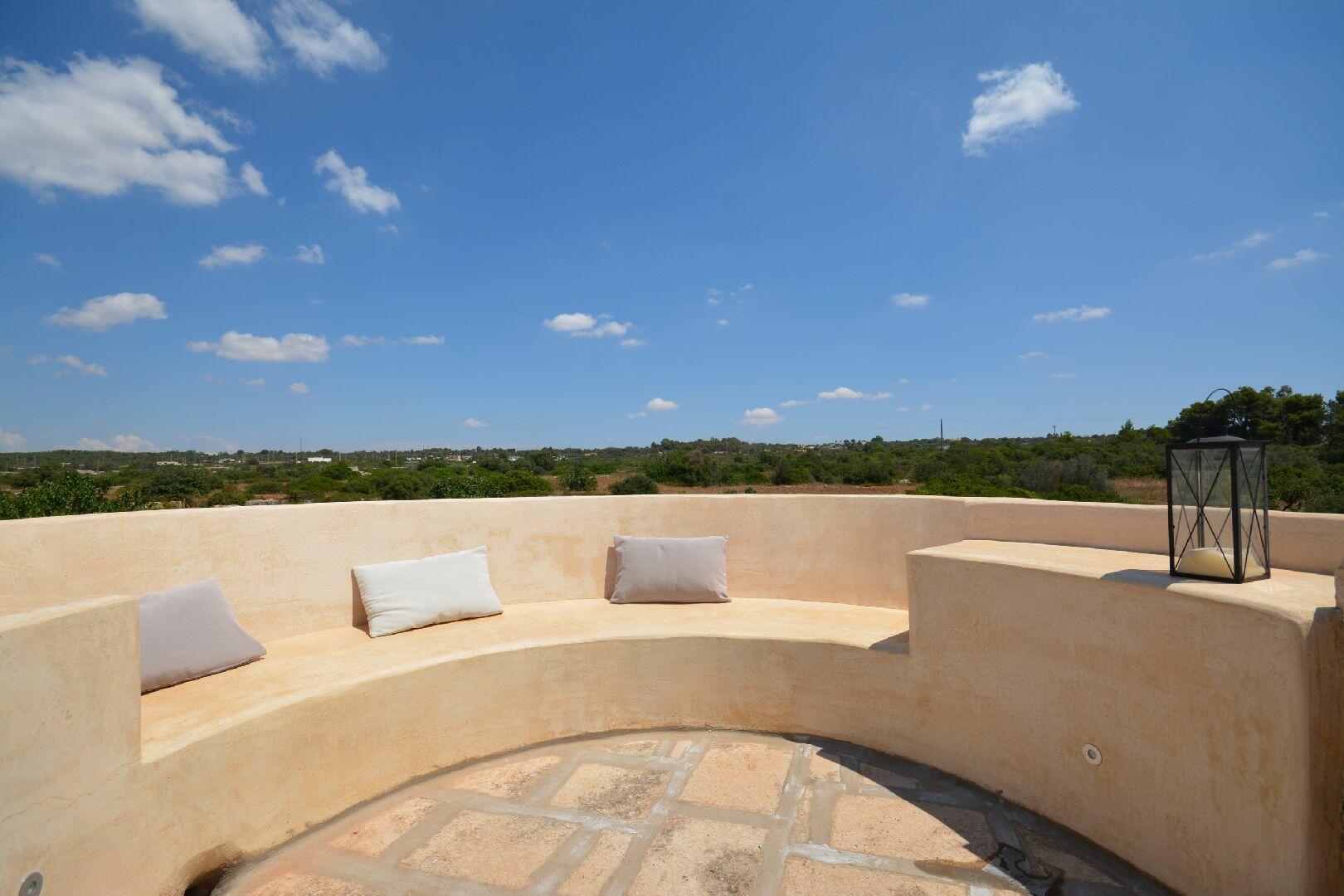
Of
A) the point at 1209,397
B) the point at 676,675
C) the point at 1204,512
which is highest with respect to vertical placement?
the point at 1209,397

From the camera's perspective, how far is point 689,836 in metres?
1.87

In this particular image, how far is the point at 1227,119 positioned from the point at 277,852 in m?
5.92

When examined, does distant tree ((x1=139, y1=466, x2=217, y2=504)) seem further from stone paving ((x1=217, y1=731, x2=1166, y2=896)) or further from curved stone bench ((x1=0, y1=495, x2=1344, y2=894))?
stone paving ((x1=217, y1=731, x2=1166, y2=896))

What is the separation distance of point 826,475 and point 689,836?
21.2 metres

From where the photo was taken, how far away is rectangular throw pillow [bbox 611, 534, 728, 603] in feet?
10.6

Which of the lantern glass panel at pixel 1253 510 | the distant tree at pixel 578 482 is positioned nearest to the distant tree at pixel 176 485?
the distant tree at pixel 578 482

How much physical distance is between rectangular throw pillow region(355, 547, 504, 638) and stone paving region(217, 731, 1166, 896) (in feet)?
2.57

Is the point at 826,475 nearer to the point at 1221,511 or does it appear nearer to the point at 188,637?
the point at 1221,511

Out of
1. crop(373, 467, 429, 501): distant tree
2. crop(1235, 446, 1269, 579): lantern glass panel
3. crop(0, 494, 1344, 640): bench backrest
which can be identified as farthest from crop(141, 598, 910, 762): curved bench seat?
crop(373, 467, 429, 501): distant tree

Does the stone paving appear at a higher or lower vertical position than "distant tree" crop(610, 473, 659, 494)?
lower

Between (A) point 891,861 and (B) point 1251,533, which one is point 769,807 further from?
(B) point 1251,533

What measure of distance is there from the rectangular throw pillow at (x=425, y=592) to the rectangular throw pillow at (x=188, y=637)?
488 mm

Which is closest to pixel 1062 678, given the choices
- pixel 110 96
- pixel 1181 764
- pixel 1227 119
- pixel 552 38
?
pixel 1181 764

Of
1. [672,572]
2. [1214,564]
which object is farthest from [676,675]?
[1214,564]
